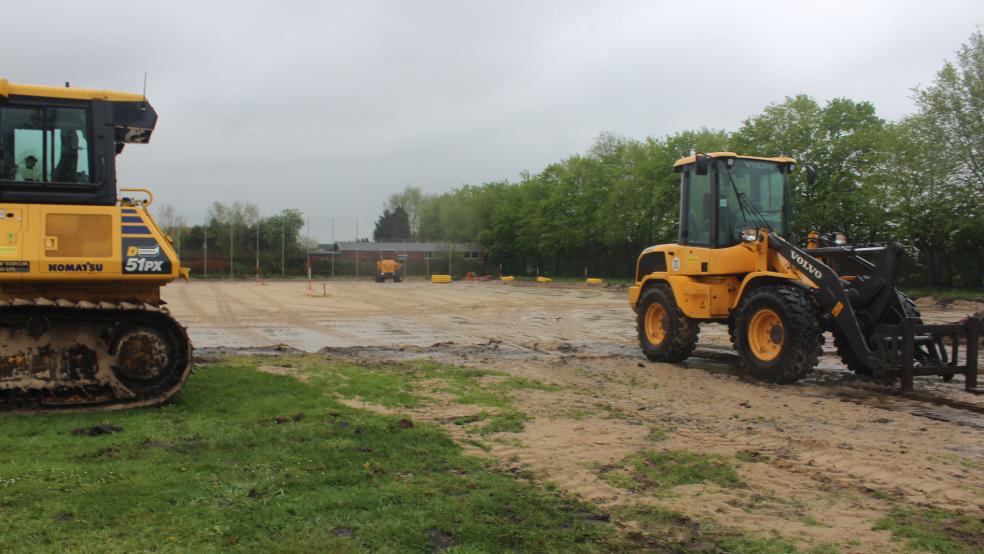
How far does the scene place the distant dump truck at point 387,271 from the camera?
53125 millimetres

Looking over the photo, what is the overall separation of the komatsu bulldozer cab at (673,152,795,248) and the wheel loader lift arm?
4.52 feet

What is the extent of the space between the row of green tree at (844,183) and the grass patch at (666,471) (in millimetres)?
10317

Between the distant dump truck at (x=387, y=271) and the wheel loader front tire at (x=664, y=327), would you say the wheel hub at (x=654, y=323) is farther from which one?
the distant dump truck at (x=387, y=271)

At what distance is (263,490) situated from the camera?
4.96 m

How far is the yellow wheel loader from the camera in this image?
30.1 ft

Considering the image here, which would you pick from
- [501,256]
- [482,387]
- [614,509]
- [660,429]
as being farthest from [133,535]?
[501,256]

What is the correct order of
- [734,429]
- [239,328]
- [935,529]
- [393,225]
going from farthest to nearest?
[393,225]
[239,328]
[734,429]
[935,529]

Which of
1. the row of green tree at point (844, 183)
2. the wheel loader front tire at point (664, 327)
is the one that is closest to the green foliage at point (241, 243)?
the row of green tree at point (844, 183)

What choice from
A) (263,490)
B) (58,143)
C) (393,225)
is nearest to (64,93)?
(58,143)

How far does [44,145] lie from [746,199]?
9460 millimetres

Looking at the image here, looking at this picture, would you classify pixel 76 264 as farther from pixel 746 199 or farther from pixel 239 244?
pixel 239 244

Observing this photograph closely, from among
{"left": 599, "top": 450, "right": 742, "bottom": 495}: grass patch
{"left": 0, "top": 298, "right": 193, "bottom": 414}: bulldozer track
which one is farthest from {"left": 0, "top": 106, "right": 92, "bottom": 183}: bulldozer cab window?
{"left": 599, "top": 450, "right": 742, "bottom": 495}: grass patch

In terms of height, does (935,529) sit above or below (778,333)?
below

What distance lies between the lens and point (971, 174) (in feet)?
94.0
